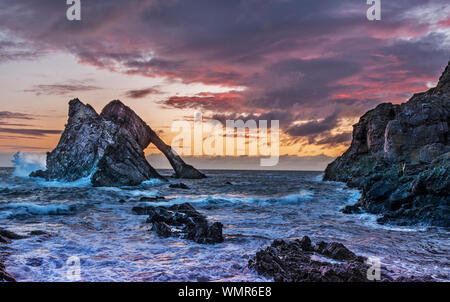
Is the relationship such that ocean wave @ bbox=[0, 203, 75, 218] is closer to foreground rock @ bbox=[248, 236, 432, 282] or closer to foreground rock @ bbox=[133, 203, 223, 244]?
foreground rock @ bbox=[133, 203, 223, 244]

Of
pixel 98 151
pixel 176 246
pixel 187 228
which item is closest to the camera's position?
pixel 176 246

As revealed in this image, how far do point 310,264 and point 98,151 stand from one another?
40873 millimetres

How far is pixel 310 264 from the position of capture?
26.0ft

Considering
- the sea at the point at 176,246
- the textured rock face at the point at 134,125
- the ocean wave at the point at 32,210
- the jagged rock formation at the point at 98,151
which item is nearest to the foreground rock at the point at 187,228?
the sea at the point at 176,246

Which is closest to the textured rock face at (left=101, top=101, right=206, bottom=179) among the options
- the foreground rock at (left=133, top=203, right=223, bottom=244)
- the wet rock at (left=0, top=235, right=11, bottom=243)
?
the foreground rock at (left=133, top=203, right=223, bottom=244)

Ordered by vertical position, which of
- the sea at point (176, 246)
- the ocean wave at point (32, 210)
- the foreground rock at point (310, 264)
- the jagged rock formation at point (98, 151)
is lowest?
the ocean wave at point (32, 210)

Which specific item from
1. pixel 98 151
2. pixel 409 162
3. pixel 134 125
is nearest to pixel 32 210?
pixel 98 151

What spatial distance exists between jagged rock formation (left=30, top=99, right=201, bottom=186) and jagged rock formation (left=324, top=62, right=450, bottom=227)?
31201 millimetres

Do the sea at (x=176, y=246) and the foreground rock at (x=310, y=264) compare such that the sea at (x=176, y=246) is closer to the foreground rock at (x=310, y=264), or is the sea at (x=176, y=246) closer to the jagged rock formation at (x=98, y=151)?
the foreground rock at (x=310, y=264)

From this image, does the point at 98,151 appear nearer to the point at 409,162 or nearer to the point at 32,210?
the point at 32,210

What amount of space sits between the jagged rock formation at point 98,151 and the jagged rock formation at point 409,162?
102ft

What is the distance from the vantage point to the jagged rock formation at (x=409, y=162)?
16250 mm
